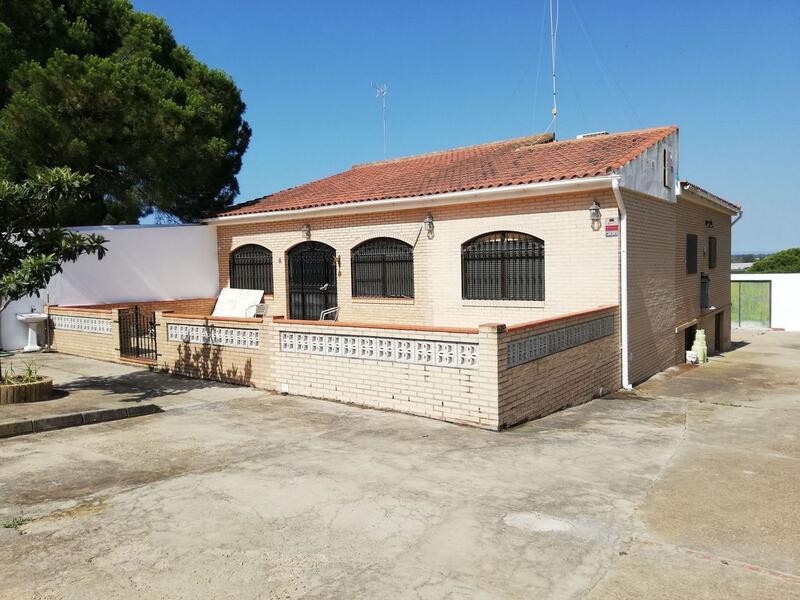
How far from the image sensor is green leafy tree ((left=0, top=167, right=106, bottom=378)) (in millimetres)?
8820

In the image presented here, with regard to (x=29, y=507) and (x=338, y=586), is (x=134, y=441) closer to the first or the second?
(x=29, y=507)

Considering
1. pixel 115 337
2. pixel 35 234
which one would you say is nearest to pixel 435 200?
pixel 35 234

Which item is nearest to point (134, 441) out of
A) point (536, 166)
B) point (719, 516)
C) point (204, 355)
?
point (204, 355)

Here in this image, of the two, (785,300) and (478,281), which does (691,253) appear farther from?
(785,300)

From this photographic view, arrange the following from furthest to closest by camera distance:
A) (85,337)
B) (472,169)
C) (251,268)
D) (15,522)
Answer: (251,268), (472,169), (85,337), (15,522)

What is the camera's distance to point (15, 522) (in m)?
4.89

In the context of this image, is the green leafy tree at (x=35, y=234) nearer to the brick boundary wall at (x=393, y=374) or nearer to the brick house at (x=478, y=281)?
the brick house at (x=478, y=281)

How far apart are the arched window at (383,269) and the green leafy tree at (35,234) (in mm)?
6188

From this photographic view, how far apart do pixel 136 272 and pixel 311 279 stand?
4.50m

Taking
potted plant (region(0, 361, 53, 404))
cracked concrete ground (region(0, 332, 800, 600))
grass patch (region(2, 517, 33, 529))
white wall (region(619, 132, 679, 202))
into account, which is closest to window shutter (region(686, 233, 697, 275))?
white wall (region(619, 132, 679, 202))

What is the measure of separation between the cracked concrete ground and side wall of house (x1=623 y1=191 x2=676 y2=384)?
127 inches

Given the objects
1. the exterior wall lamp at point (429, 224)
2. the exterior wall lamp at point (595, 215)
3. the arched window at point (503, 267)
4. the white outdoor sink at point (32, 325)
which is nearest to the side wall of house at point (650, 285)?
the exterior wall lamp at point (595, 215)

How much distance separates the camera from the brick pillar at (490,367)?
767cm

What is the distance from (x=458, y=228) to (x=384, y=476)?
7734mm
